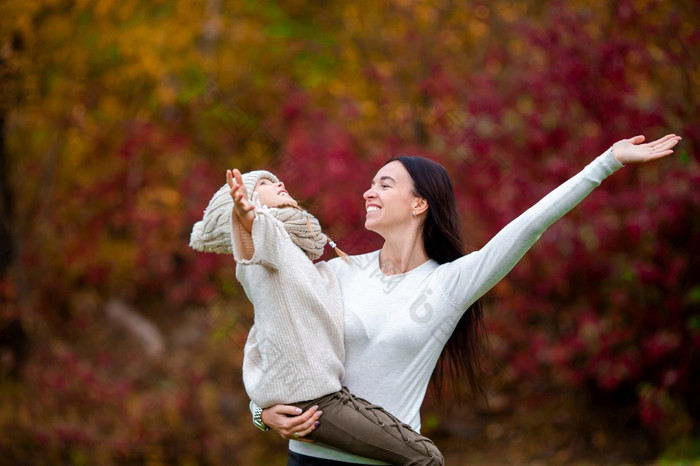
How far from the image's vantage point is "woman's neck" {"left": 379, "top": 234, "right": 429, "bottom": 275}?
8.70ft

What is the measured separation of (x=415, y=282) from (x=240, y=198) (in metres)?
0.67

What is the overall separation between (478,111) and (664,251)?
180 cm

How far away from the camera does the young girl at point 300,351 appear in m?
2.32

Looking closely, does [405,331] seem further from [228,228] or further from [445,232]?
[228,228]

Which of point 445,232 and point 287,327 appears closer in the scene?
point 287,327

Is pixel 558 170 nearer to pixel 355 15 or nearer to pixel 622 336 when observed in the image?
pixel 622 336

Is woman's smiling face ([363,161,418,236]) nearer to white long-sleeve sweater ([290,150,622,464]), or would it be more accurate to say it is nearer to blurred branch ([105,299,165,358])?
white long-sleeve sweater ([290,150,622,464])

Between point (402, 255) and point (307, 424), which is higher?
point (402, 255)

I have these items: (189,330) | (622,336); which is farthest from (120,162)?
(622,336)

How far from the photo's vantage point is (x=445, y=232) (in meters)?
2.65

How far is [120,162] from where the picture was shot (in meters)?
8.51

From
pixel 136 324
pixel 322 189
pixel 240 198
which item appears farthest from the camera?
pixel 136 324

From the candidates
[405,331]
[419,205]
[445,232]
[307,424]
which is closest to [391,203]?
[419,205]

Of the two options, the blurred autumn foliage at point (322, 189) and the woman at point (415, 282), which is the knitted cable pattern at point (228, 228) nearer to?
the woman at point (415, 282)
